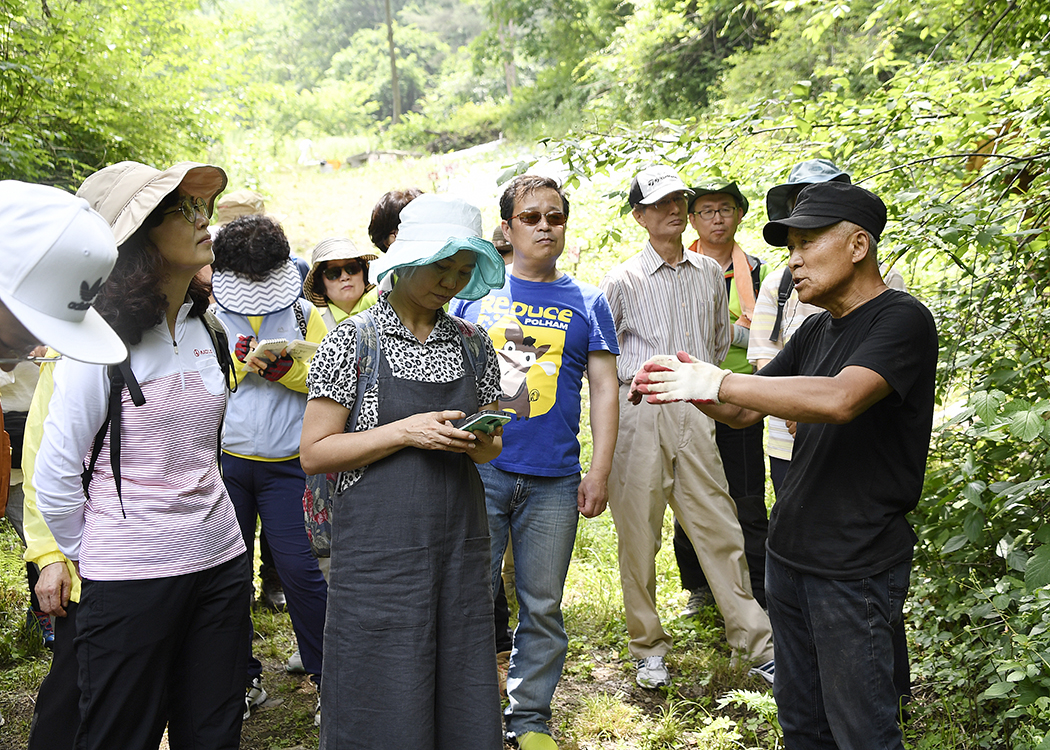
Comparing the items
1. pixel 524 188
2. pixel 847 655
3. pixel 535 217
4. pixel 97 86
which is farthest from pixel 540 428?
pixel 97 86

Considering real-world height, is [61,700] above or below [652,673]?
above

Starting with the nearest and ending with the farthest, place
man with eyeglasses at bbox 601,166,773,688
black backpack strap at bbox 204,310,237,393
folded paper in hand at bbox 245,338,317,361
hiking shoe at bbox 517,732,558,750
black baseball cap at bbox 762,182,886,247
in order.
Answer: black baseball cap at bbox 762,182,886,247 < black backpack strap at bbox 204,310,237,393 < hiking shoe at bbox 517,732,558,750 < folded paper in hand at bbox 245,338,317,361 < man with eyeglasses at bbox 601,166,773,688

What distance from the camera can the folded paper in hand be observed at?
10.6 feet

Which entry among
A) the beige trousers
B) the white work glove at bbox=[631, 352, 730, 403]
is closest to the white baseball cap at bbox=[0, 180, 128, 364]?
the white work glove at bbox=[631, 352, 730, 403]

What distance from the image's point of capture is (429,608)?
219 centimetres

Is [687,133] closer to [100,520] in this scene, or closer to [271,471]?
[271,471]

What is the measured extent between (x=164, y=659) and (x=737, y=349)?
329 centimetres

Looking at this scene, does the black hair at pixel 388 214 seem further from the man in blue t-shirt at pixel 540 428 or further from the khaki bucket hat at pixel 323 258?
the man in blue t-shirt at pixel 540 428

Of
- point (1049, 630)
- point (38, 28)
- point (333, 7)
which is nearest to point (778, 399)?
point (1049, 630)

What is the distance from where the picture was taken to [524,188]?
11.0 feet

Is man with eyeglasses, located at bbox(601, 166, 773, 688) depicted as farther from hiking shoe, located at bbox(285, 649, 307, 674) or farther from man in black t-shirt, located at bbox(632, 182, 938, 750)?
hiking shoe, located at bbox(285, 649, 307, 674)

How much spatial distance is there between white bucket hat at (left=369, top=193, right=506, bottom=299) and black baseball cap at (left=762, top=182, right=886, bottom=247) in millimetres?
890

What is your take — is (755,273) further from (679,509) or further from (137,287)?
(137,287)

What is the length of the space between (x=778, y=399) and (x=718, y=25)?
1737cm
